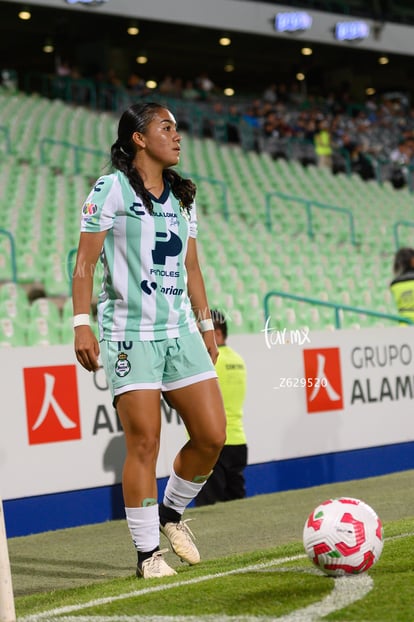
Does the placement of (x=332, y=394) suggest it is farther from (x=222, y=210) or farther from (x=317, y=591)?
(x=222, y=210)

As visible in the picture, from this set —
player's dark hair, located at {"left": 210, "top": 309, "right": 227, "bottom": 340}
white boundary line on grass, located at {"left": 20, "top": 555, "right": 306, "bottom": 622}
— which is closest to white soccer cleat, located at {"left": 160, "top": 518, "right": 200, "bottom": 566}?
white boundary line on grass, located at {"left": 20, "top": 555, "right": 306, "bottom": 622}

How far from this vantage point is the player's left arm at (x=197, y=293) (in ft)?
17.1

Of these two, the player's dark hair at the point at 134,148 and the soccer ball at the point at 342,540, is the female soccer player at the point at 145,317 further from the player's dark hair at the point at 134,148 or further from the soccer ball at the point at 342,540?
the soccer ball at the point at 342,540

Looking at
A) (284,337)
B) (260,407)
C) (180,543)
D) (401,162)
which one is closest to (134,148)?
(180,543)

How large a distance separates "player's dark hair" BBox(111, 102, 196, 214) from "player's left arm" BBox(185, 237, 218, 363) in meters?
0.22

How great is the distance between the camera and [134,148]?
5.10 metres

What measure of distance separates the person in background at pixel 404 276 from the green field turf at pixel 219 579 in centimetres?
307

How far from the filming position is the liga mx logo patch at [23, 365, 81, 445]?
7891 millimetres

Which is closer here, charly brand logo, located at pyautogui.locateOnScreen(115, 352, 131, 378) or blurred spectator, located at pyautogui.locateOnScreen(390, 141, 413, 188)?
charly brand logo, located at pyautogui.locateOnScreen(115, 352, 131, 378)

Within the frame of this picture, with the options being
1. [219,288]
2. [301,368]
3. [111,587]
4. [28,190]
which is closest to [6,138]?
[28,190]

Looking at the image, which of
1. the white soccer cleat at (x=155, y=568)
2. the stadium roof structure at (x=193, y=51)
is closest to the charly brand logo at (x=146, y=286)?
the white soccer cleat at (x=155, y=568)

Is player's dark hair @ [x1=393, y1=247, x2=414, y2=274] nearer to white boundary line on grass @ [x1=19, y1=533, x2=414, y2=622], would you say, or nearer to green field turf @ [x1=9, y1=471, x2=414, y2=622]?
green field turf @ [x1=9, y1=471, x2=414, y2=622]

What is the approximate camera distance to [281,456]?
9.69 m

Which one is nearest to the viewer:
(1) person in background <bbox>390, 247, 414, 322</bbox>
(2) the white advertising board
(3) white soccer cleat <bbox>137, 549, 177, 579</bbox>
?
(3) white soccer cleat <bbox>137, 549, 177, 579</bbox>
